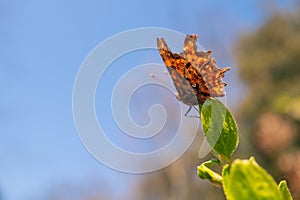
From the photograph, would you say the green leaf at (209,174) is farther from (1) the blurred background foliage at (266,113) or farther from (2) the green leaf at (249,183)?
(1) the blurred background foliage at (266,113)

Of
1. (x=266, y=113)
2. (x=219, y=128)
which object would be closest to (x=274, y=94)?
(x=266, y=113)

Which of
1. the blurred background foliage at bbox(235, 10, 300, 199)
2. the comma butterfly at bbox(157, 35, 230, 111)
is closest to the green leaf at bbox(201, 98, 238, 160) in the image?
the comma butterfly at bbox(157, 35, 230, 111)

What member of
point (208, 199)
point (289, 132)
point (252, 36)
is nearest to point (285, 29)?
point (252, 36)

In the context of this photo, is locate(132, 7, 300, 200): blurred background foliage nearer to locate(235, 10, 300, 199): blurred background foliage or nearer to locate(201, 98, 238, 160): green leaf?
locate(235, 10, 300, 199): blurred background foliage

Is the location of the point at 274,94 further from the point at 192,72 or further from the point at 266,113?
the point at 192,72

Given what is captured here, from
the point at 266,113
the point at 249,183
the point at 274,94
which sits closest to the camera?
the point at 249,183

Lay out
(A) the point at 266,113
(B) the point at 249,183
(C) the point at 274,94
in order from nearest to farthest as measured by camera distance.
Answer: (B) the point at 249,183 < (A) the point at 266,113 < (C) the point at 274,94

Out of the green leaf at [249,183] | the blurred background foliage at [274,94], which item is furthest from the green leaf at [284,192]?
the blurred background foliage at [274,94]

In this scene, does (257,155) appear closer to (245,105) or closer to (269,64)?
(245,105)
